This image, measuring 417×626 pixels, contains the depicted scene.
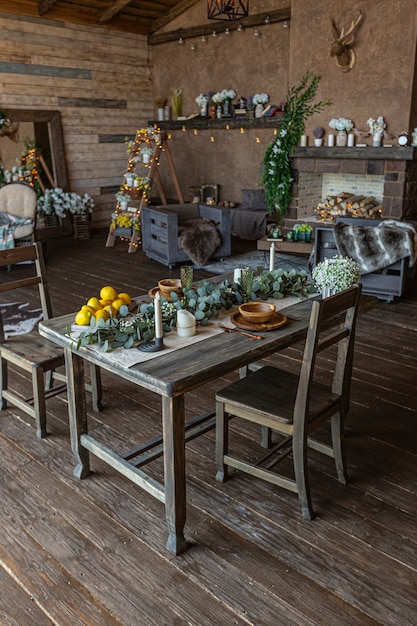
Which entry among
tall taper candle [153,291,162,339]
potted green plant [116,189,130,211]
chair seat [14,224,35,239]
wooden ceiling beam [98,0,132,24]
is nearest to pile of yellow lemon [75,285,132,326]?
tall taper candle [153,291,162,339]

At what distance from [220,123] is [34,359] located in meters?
6.56

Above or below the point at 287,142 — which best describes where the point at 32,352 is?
below

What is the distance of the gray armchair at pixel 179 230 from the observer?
20.8 feet

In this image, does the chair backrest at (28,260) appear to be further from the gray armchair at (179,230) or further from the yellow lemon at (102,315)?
the gray armchair at (179,230)

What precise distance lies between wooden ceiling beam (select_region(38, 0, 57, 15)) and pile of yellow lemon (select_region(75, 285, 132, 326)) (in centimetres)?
672

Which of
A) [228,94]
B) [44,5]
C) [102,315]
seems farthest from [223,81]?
[102,315]

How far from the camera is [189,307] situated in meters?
2.40

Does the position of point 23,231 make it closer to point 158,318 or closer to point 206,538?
point 158,318

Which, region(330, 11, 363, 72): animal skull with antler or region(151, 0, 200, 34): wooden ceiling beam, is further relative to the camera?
region(151, 0, 200, 34): wooden ceiling beam

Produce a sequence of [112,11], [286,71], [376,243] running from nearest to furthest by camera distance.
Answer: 1. [376,243]
2. [286,71]
3. [112,11]

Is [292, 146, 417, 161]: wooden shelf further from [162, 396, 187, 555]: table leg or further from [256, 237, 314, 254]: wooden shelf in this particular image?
[162, 396, 187, 555]: table leg

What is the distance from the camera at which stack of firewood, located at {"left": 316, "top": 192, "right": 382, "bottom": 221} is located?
6.84 m

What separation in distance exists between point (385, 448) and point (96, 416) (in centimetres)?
159

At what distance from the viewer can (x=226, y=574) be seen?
6.48 ft
